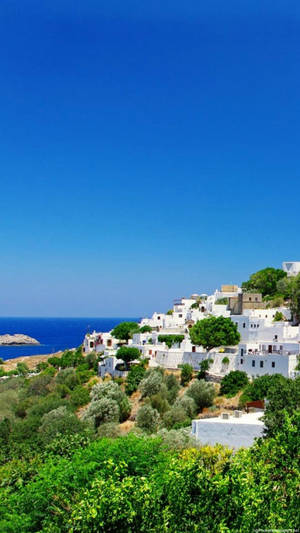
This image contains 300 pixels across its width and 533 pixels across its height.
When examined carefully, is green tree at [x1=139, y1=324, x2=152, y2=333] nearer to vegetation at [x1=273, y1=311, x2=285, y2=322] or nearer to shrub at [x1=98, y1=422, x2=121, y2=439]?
vegetation at [x1=273, y1=311, x2=285, y2=322]

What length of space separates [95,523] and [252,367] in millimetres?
34597

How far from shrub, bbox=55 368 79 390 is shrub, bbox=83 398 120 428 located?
13.4 metres

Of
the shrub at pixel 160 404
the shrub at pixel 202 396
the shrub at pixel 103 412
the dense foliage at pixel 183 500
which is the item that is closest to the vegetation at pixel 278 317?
the shrub at pixel 202 396

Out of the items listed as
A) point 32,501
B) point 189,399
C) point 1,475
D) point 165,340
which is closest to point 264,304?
point 165,340

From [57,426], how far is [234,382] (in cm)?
1612

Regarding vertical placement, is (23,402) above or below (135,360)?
below

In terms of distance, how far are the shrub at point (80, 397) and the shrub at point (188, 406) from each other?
35.9 ft

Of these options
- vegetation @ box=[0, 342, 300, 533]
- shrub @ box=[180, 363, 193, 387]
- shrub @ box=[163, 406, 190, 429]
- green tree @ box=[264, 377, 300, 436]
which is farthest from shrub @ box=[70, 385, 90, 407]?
green tree @ box=[264, 377, 300, 436]

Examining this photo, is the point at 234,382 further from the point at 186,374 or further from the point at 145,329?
the point at 145,329

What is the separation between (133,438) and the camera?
2267 centimetres

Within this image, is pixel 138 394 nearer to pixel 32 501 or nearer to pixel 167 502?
pixel 32 501

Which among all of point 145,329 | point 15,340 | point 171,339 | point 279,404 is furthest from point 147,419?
point 15,340

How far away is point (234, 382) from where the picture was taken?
44.0 m

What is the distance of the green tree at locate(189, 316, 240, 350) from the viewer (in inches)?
1988
